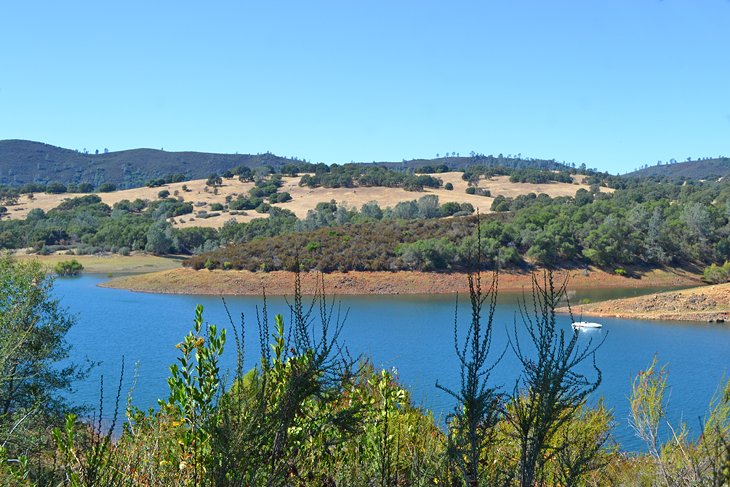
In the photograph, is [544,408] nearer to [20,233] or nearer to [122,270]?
[122,270]

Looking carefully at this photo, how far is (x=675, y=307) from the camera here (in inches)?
1802

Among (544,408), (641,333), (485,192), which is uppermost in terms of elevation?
(485,192)

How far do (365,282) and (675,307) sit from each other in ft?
80.2

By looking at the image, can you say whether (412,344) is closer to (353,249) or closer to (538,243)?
(353,249)

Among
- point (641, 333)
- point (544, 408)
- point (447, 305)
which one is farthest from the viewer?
point (447, 305)

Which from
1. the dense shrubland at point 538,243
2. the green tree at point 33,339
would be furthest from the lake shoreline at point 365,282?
the green tree at point 33,339

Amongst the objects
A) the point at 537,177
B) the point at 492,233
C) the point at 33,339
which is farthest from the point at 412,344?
the point at 537,177

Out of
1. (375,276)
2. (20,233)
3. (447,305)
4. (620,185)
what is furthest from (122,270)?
(620,185)

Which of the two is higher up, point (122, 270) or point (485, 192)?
point (485, 192)

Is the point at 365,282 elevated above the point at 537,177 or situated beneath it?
situated beneath

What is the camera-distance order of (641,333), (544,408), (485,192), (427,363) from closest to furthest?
(544,408) → (427,363) → (641,333) → (485,192)

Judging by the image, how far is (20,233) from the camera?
289 feet

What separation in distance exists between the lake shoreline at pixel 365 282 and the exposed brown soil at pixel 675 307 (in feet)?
34.3

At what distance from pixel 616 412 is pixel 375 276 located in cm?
3963
